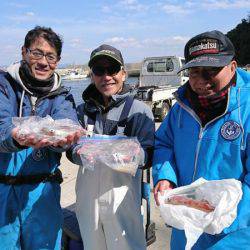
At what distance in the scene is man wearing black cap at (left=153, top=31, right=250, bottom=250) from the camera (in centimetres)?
227

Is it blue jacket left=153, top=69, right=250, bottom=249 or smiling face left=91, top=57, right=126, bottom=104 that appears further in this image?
smiling face left=91, top=57, right=126, bottom=104

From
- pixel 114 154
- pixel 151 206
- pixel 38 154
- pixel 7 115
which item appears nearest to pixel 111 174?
pixel 114 154

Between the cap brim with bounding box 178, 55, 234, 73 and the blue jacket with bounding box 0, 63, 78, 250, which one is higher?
the cap brim with bounding box 178, 55, 234, 73

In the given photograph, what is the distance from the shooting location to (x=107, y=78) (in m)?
2.91

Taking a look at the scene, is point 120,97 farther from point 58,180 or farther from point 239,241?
point 239,241

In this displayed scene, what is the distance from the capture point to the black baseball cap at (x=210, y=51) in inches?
93.3

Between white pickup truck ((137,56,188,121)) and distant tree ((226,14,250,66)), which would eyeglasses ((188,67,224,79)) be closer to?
white pickup truck ((137,56,188,121))

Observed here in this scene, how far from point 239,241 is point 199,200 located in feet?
1.03

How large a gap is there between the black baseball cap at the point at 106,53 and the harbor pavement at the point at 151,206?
2126 millimetres

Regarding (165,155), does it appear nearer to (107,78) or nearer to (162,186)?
(162,186)

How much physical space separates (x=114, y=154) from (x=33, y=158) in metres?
0.53

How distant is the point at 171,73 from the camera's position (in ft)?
53.4

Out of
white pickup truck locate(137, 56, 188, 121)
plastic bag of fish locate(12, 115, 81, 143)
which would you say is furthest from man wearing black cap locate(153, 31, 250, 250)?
white pickup truck locate(137, 56, 188, 121)

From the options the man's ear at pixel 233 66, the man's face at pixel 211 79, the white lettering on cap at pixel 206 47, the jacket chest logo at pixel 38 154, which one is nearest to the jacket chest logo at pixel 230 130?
the man's face at pixel 211 79
